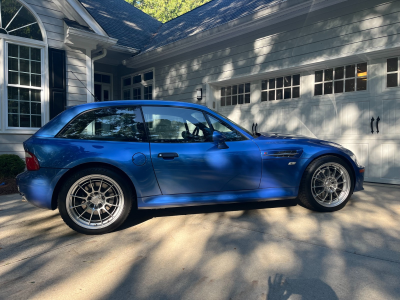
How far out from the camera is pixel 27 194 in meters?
3.11

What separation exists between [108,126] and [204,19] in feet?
26.3

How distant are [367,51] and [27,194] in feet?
20.5

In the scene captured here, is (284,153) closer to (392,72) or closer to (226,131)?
(226,131)

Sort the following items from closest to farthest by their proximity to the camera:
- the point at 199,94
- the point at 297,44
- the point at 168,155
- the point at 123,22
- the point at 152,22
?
the point at 168,155, the point at 297,44, the point at 199,94, the point at 123,22, the point at 152,22

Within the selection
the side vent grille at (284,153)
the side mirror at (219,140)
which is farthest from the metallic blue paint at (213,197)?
the side mirror at (219,140)

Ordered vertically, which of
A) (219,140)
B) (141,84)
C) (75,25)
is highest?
(75,25)

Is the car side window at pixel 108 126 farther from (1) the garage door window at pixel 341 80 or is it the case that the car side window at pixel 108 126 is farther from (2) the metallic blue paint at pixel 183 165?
(1) the garage door window at pixel 341 80

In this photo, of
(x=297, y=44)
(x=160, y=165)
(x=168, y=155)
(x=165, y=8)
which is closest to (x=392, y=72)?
(x=297, y=44)

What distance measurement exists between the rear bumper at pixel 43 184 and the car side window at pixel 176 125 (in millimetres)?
1078

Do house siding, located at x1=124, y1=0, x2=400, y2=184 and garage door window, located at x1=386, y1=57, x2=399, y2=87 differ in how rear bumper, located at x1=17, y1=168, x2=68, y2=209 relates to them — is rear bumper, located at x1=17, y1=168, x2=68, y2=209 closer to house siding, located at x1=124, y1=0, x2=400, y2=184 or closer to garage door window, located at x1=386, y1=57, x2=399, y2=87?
house siding, located at x1=124, y1=0, x2=400, y2=184

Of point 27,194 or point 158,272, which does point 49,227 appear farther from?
point 158,272

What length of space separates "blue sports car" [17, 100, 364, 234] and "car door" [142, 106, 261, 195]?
0.04 ft

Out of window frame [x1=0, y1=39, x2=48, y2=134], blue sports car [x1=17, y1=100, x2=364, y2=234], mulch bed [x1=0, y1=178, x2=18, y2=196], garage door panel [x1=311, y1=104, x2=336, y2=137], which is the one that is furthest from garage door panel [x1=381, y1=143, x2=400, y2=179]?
window frame [x1=0, y1=39, x2=48, y2=134]

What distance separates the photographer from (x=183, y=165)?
10.8 ft
